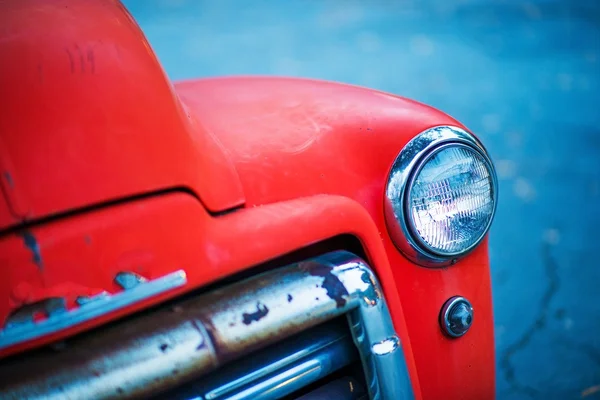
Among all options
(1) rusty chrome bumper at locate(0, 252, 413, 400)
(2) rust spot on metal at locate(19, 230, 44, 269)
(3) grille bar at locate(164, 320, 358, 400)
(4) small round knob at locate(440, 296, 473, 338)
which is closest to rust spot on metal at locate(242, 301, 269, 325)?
(1) rusty chrome bumper at locate(0, 252, 413, 400)

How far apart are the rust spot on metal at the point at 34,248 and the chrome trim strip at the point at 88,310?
8 cm

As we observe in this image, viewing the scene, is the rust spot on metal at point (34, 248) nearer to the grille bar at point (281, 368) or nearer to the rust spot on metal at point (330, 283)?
the grille bar at point (281, 368)

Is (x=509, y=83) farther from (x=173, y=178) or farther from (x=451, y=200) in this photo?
(x=173, y=178)

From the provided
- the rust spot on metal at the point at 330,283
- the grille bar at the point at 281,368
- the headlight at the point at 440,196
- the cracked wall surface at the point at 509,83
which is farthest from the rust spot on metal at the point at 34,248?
the cracked wall surface at the point at 509,83

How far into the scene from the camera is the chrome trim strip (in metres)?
0.87

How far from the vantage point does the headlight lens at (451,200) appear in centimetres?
121

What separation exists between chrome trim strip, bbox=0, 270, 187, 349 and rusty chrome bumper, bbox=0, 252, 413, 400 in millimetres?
61

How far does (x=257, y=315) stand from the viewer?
3.30ft

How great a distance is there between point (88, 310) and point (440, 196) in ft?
2.21

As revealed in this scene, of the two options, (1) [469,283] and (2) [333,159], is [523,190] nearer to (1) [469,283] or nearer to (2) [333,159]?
(1) [469,283]

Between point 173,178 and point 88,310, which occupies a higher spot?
point 173,178

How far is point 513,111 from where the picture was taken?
453cm

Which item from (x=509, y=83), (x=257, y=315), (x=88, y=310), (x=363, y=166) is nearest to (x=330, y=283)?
(x=257, y=315)

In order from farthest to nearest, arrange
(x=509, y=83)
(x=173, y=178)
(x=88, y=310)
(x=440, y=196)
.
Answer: (x=509, y=83)
(x=440, y=196)
(x=173, y=178)
(x=88, y=310)
